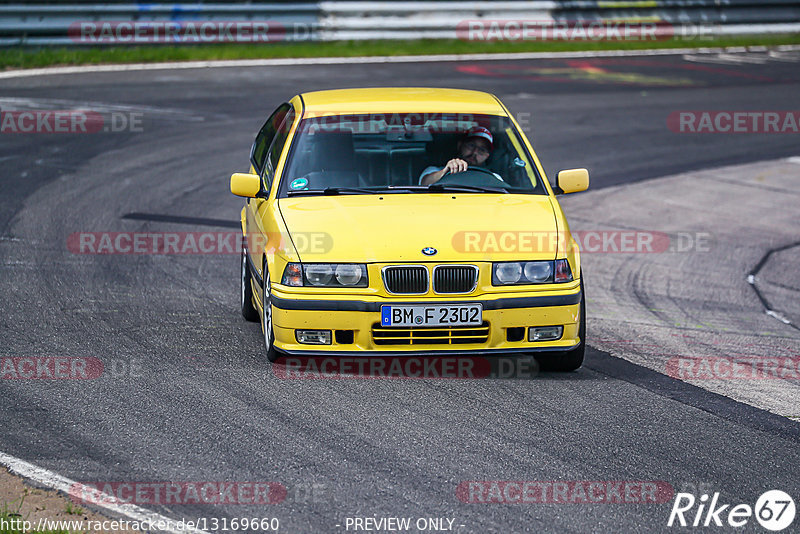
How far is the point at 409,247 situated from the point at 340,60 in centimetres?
1535

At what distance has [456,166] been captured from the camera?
25.8 feet

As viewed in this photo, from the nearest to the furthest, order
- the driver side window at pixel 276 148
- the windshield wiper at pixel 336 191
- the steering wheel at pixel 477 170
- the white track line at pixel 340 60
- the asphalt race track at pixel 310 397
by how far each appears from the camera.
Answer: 1. the asphalt race track at pixel 310 397
2. the windshield wiper at pixel 336 191
3. the steering wheel at pixel 477 170
4. the driver side window at pixel 276 148
5. the white track line at pixel 340 60

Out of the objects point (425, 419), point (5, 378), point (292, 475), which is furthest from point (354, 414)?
point (5, 378)

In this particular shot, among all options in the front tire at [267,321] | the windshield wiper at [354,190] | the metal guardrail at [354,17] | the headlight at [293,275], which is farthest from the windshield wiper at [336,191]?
the metal guardrail at [354,17]

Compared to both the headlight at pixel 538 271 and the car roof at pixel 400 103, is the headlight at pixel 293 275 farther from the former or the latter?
the car roof at pixel 400 103

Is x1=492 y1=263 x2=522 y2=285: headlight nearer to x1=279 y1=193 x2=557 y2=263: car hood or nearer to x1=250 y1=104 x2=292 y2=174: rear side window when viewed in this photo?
x1=279 y1=193 x2=557 y2=263: car hood

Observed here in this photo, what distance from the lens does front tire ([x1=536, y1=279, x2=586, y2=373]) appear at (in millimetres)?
6910

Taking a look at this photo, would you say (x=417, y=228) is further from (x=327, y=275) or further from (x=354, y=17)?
(x=354, y=17)

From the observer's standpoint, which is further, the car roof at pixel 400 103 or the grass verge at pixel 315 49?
the grass verge at pixel 315 49

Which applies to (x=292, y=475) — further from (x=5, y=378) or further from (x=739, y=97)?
(x=739, y=97)

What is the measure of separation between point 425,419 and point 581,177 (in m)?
2.42

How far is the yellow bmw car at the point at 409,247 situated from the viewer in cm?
663

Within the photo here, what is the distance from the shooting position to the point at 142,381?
6703 mm

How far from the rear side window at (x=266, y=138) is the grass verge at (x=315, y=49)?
1191 centimetres
